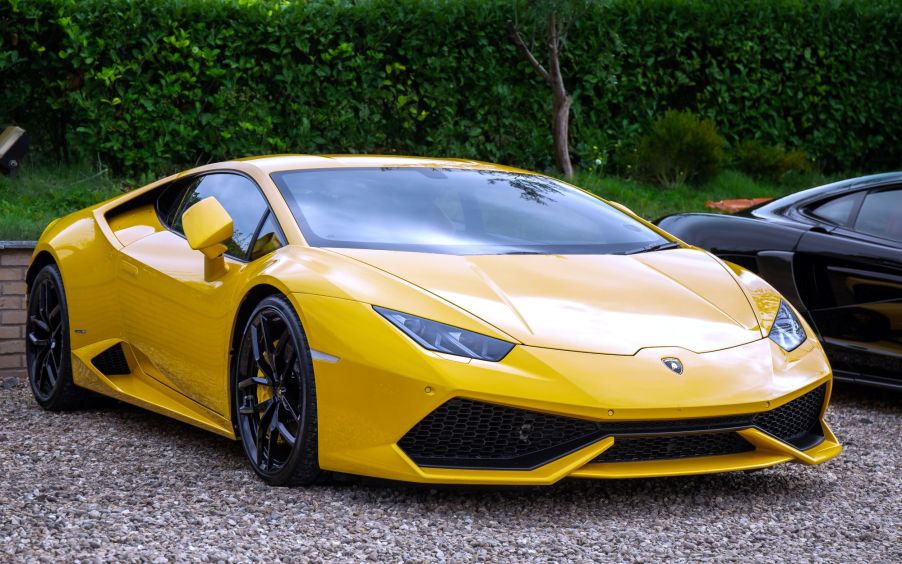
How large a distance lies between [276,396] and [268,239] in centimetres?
69

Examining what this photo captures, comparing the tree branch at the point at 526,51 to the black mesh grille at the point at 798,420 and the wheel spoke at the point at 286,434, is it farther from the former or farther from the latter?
the wheel spoke at the point at 286,434

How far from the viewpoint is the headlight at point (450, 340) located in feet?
12.7

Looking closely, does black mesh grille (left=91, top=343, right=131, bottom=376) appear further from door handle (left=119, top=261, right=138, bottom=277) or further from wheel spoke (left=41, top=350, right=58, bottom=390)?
wheel spoke (left=41, top=350, right=58, bottom=390)

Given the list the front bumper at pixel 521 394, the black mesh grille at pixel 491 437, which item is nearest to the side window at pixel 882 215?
the front bumper at pixel 521 394

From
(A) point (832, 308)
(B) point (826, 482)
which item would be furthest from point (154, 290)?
(A) point (832, 308)

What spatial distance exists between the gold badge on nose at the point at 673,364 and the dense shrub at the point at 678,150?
7.16 m

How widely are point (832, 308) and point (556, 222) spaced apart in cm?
174

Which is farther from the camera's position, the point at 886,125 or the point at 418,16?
the point at 886,125

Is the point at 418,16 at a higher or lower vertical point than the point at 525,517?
higher

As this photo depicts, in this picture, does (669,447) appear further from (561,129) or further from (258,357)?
(561,129)

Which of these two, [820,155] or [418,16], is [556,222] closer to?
[418,16]

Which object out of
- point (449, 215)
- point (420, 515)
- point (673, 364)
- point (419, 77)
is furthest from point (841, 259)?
point (419, 77)

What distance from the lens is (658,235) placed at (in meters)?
5.24

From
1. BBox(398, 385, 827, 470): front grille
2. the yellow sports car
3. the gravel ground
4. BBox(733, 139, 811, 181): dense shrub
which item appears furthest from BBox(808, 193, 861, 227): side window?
BBox(733, 139, 811, 181): dense shrub
